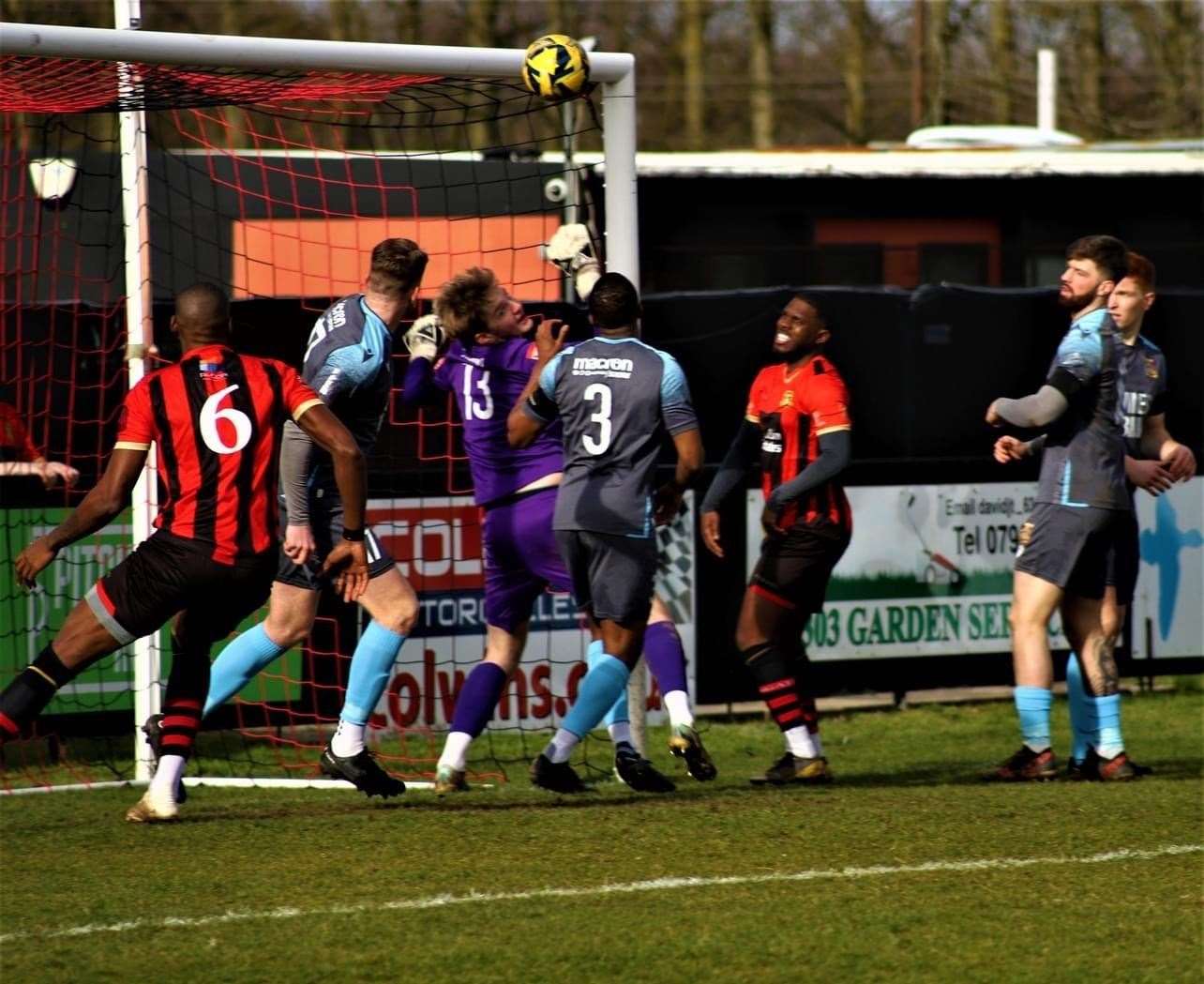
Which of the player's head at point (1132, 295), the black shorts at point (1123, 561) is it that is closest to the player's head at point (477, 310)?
the player's head at point (1132, 295)

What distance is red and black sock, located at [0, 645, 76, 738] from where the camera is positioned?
693 centimetres

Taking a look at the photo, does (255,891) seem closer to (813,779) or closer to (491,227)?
(813,779)

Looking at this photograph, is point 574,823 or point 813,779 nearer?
point 574,823

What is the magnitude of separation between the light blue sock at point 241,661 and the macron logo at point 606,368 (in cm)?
170

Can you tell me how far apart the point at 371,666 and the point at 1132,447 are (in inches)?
140

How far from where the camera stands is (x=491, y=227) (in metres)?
14.7

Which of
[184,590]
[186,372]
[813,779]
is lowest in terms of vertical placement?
[813,779]

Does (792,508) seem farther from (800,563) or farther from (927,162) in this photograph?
(927,162)

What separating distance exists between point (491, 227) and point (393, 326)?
714cm

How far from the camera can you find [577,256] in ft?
27.5

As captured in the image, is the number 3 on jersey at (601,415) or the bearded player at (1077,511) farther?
the bearded player at (1077,511)

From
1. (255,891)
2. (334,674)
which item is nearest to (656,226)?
(334,674)

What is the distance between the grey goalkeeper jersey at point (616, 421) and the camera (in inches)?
296

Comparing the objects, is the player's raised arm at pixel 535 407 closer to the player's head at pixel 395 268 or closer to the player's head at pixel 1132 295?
the player's head at pixel 395 268
